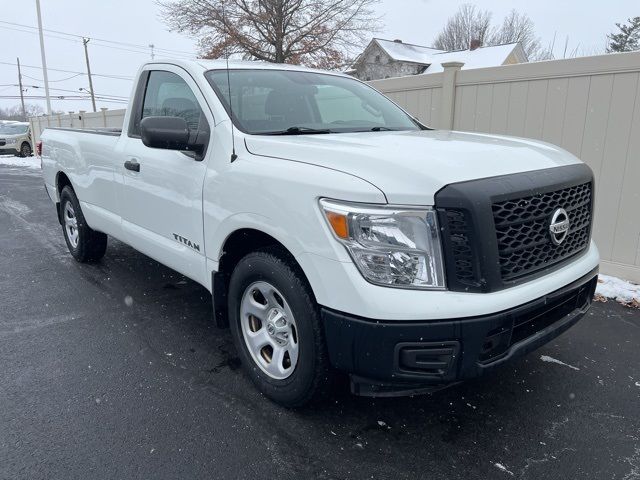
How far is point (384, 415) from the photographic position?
2.82 m

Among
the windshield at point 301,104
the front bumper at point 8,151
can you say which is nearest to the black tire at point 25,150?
the front bumper at point 8,151

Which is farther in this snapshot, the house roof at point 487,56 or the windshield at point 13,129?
the house roof at point 487,56

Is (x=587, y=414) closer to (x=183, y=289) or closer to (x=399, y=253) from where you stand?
(x=399, y=253)

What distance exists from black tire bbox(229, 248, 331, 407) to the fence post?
4.37m

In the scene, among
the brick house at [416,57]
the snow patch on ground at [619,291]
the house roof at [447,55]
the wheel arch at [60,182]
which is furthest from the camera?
the brick house at [416,57]

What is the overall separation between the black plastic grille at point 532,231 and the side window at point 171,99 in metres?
1.94

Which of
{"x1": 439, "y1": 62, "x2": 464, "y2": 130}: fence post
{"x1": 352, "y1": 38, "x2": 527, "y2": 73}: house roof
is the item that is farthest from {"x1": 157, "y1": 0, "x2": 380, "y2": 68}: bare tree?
{"x1": 439, "y1": 62, "x2": 464, "y2": 130}: fence post

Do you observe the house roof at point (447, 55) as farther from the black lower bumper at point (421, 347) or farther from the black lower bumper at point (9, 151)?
the black lower bumper at point (421, 347)

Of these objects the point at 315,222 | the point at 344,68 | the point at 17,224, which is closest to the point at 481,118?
the point at 315,222

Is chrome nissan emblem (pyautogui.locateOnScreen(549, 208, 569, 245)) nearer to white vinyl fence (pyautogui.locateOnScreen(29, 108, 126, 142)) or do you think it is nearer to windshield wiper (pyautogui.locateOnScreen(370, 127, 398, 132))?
windshield wiper (pyautogui.locateOnScreen(370, 127, 398, 132))

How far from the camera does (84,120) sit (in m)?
18.7

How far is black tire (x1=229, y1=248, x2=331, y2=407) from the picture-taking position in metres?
2.43

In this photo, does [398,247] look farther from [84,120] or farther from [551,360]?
[84,120]

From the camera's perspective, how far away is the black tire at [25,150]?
988 inches
